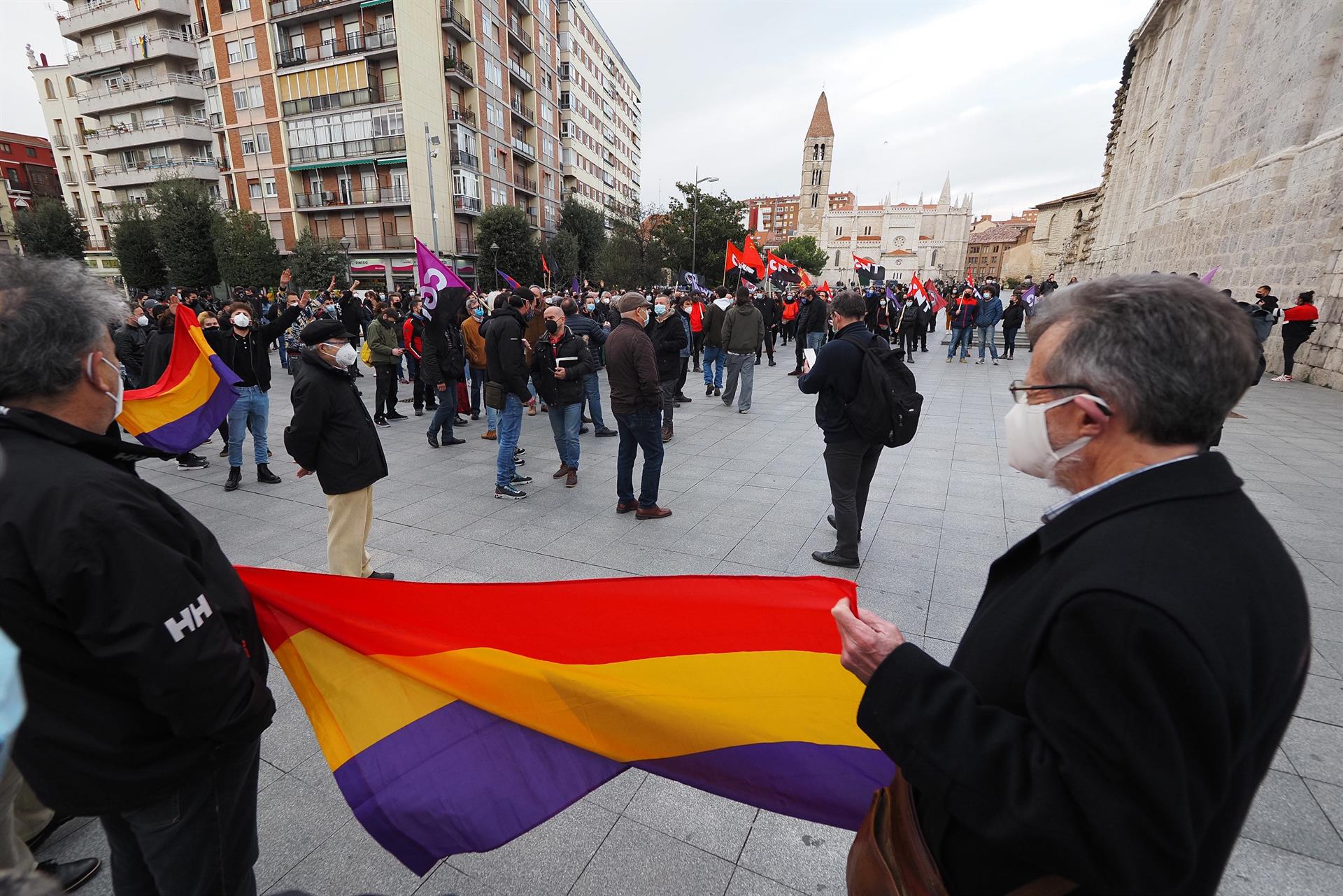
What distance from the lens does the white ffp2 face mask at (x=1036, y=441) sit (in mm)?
1242

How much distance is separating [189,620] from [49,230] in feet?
180

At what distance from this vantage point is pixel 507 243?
37.8m

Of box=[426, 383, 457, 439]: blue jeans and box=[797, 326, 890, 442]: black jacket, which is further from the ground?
box=[797, 326, 890, 442]: black jacket

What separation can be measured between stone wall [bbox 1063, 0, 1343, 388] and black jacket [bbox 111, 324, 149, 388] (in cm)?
2144

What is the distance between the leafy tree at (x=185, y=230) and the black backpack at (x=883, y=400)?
39.9 m

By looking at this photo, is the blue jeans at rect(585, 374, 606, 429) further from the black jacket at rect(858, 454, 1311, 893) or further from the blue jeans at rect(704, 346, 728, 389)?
the black jacket at rect(858, 454, 1311, 893)

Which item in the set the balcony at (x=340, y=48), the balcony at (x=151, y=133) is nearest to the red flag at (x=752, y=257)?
the balcony at (x=340, y=48)

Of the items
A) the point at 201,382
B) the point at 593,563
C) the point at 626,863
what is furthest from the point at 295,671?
the point at 201,382

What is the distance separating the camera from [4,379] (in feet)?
4.67

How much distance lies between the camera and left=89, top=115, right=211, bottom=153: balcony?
38875mm

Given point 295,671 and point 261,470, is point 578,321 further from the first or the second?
point 295,671

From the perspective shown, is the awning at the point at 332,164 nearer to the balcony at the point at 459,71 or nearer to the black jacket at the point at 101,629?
the balcony at the point at 459,71

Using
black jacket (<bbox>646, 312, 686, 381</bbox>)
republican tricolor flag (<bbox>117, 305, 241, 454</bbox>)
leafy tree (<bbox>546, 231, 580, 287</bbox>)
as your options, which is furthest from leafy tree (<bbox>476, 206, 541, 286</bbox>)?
republican tricolor flag (<bbox>117, 305, 241, 454</bbox>)

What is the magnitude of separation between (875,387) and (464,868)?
3695 millimetres
